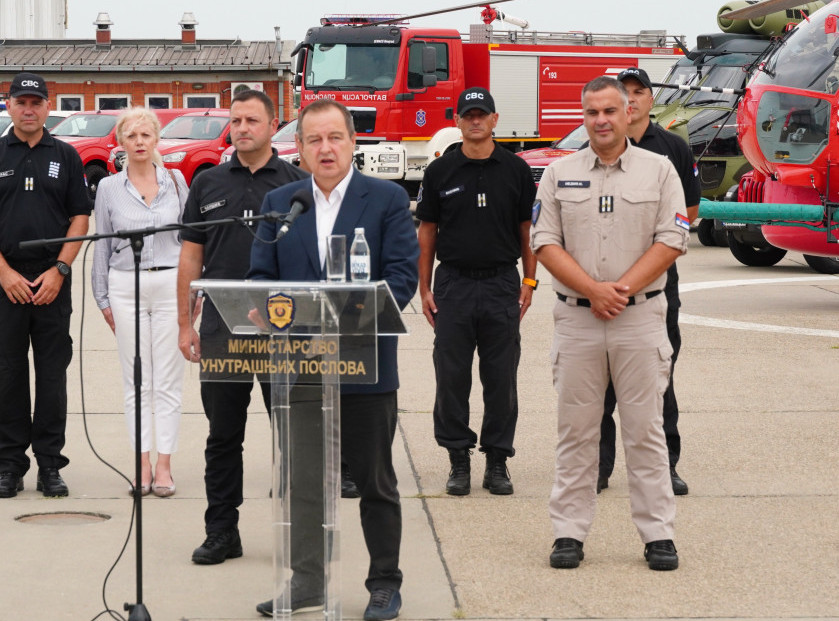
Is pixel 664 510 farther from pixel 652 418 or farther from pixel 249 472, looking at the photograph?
pixel 249 472

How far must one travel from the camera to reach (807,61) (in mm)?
13492

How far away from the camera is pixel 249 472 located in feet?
23.3

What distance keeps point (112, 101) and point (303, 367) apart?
5090cm

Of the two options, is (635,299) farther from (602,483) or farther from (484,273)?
(602,483)

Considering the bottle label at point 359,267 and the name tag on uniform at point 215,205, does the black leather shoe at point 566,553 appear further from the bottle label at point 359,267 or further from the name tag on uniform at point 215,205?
the name tag on uniform at point 215,205

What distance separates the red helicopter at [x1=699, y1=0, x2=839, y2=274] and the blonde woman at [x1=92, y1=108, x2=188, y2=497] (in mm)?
7300

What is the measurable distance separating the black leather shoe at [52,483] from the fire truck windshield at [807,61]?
942 cm

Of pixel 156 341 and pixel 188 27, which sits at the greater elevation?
pixel 188 27

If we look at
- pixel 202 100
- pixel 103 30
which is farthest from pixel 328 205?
pixel 103 30

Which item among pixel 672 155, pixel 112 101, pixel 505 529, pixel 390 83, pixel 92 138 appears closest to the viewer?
pixel 505 529

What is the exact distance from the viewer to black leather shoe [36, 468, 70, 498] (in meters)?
6.51

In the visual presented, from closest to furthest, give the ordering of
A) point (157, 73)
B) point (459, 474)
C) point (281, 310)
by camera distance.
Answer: point (281, 310)
point (459, 474)
point (157, 73)

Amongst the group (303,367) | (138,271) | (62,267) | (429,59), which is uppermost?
(429,59)

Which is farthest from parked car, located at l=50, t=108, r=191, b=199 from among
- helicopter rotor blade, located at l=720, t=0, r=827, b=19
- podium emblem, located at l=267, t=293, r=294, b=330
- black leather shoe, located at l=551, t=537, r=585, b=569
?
podium emblem, located at l=267, t=293, r=294, b=330
